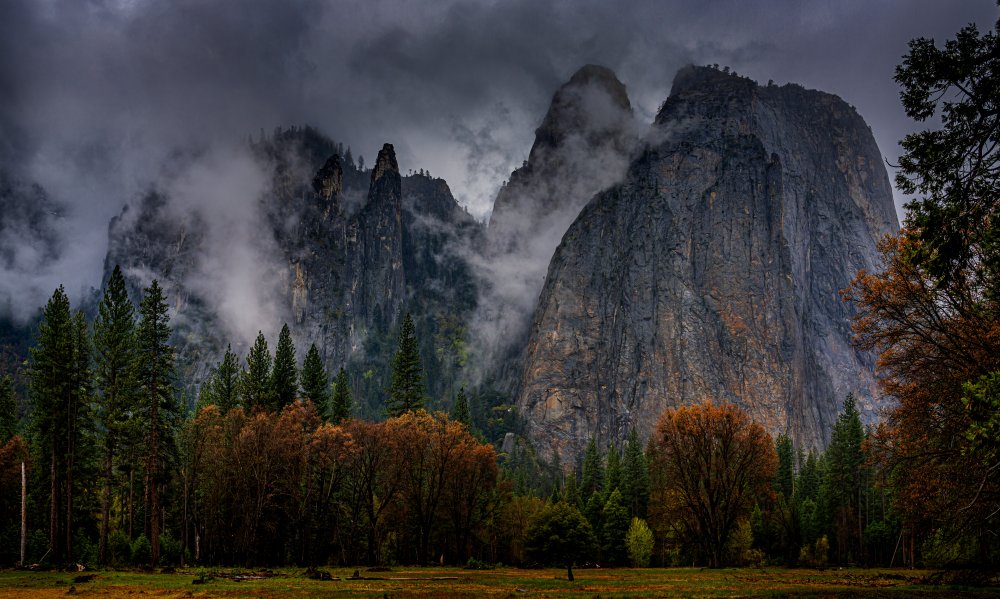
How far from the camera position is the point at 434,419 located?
209 ft

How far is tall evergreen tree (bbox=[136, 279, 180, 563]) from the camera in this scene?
4694cm

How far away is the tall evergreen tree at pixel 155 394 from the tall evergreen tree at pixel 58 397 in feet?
13.4

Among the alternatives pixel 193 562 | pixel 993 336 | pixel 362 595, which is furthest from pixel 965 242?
pixel 193 562

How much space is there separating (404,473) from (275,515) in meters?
11.7

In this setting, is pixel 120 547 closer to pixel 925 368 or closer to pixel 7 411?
pixel 7 411

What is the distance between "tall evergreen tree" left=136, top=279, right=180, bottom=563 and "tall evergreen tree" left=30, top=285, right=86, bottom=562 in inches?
160

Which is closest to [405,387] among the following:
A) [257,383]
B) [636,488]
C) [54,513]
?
[257,383]

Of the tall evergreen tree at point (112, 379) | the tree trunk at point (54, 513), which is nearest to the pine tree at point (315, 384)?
the tall evergreen tree at point (112, 379)

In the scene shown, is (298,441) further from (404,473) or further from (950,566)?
(950,566)

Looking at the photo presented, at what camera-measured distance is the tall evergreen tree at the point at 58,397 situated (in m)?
43.9

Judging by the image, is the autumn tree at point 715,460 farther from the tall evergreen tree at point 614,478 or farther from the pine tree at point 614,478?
the pine tree at point 614,478

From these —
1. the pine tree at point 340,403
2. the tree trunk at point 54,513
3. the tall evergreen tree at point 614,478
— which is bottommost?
the tall evergreen tree at point 614,478

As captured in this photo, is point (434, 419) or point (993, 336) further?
point (434, 419)

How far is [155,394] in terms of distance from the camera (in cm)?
4759
